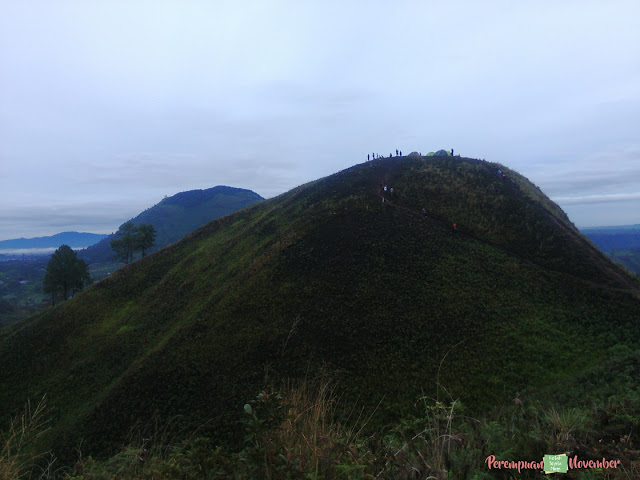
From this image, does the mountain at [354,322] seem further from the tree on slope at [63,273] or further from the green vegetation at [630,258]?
the green vegetation at [630,258]

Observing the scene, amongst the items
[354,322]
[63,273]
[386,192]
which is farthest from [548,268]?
[63,273]

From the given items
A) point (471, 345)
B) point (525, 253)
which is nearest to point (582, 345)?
point (471, 345)

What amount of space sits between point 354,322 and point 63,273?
51.9 m

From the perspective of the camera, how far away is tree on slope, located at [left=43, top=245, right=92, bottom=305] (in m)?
49.2

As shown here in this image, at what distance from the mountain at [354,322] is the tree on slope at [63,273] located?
16.6m

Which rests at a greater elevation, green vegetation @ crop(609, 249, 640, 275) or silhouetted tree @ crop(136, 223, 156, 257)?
silhouetted tree @ crop(136, 223, 156, 257)

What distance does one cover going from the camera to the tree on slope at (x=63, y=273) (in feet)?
161

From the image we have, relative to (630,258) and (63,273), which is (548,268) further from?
(630,258)

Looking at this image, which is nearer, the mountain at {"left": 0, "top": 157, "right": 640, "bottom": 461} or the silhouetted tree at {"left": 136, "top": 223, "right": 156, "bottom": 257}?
the mountain at {"left": 0, "top": 157, "right": 640, "bottom": 461}

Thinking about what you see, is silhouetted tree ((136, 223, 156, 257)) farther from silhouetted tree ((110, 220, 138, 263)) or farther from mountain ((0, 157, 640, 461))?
mountain ((0, 157, 640, 461))

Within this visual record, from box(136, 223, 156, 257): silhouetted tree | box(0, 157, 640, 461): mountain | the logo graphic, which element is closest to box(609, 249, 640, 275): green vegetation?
box(0, 157, 640, 461): mountain

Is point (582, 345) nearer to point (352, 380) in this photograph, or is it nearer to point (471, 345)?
point (471, 345)

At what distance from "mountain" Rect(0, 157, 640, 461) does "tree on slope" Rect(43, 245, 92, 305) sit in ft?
54.6

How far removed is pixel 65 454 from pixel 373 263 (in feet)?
75.4
